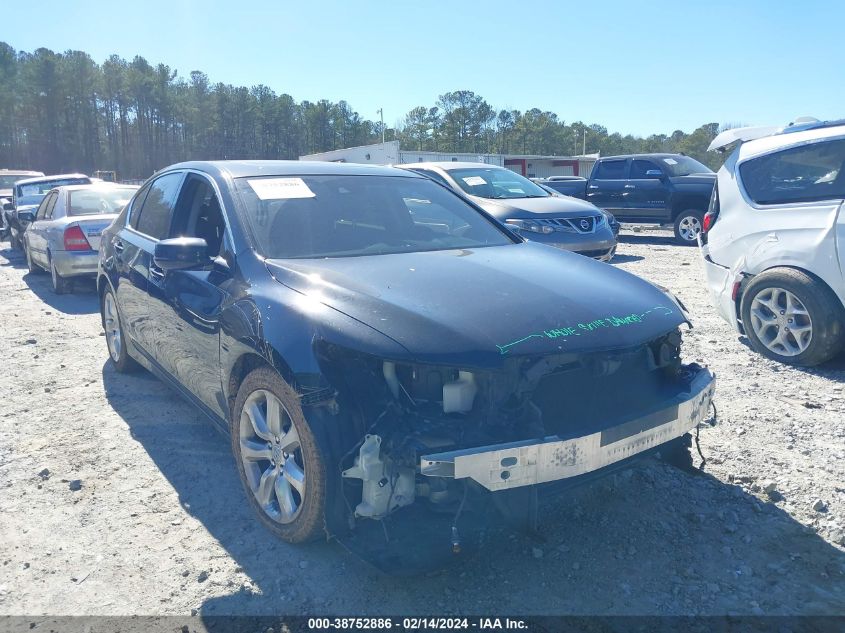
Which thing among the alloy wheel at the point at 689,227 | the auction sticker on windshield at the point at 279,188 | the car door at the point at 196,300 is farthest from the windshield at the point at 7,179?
the auction sticker on windshield at the point at 279,188

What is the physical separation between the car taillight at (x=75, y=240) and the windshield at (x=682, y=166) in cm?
1107

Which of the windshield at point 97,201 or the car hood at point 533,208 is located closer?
the car hood at point 533,208

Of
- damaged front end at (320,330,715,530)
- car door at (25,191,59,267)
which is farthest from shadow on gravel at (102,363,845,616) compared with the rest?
car door at (25,191,59,267)

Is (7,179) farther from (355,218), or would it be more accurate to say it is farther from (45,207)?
(355,218)

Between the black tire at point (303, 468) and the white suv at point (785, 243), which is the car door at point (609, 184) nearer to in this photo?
the white suv at point (785, 243)

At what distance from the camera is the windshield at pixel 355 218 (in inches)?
136

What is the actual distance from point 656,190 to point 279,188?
11847 millimetres

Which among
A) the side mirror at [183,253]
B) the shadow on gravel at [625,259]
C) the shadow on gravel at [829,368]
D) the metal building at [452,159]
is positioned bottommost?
the shadow on gravel at [829,368]

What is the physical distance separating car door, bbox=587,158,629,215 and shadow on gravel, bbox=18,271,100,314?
10.5m

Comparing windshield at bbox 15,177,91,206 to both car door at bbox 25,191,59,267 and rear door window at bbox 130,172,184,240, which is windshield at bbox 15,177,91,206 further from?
rear door window at bbox 130,172,184,240

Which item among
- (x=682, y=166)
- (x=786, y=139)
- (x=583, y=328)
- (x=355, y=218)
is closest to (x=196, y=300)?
(x=355, y=218)

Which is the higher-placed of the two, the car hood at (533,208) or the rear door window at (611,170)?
the rear door window at (611,170)

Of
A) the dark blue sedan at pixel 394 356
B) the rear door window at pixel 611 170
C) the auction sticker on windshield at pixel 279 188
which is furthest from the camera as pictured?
the rear door window at pixel 611 170

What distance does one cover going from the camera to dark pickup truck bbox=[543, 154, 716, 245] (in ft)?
44.1
